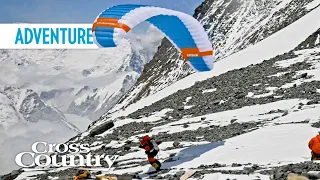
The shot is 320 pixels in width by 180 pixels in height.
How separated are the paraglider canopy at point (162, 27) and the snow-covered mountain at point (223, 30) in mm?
80237

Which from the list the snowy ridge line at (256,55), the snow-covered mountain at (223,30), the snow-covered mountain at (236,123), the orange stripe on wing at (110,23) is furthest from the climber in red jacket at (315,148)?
the snow-covered mountain at (223,30)

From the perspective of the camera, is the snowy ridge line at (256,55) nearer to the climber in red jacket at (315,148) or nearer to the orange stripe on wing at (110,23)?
the orange stripe on wing at (110,23)

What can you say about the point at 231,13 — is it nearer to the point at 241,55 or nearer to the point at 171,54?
the point at 171,54

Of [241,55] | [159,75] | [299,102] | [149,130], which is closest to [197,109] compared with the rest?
[149,130]

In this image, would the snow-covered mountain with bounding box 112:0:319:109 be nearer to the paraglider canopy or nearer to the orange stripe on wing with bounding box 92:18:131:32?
the paraglider canopy

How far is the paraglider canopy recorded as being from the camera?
18719 mm

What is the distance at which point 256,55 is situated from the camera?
52.6 m

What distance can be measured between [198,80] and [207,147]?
28.4 m

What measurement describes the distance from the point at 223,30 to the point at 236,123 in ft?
436

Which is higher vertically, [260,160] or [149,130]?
[149,130]

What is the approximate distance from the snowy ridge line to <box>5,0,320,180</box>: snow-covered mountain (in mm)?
199

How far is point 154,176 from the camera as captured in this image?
57.6 ft

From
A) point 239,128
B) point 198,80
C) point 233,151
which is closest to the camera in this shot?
point 233,151

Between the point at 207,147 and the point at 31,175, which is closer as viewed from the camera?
the point at 207,147
